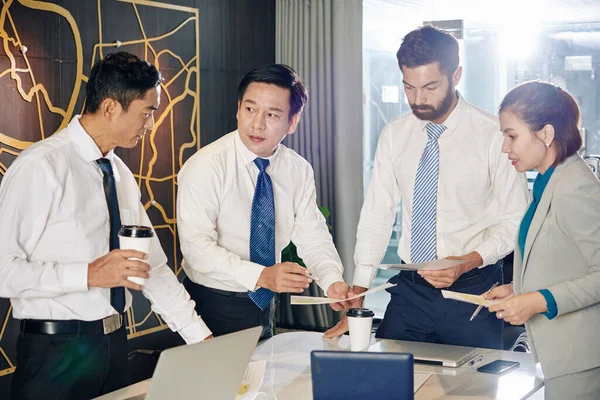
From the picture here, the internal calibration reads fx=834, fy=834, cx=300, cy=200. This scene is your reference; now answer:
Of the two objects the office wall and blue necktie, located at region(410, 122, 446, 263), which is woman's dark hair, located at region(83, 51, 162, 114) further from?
the office wall

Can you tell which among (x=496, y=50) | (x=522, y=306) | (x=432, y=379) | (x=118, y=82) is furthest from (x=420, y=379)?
(x=496, y=50)

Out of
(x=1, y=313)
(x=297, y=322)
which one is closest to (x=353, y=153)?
(x=297, y=322)

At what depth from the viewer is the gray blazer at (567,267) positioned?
2.55 metres

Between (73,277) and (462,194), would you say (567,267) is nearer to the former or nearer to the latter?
(462,194)

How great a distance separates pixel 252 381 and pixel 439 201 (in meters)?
1.28

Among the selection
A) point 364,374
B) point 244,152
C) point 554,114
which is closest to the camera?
point 364,374

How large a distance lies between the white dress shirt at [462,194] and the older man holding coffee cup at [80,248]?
0.97 m

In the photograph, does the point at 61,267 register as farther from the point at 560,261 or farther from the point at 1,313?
the point at 1,313

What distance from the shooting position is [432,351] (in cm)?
288

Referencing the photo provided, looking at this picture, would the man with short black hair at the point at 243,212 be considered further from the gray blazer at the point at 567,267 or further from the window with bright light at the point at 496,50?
the window with bright light at the point at 496,50

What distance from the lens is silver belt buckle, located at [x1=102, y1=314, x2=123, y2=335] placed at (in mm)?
2705

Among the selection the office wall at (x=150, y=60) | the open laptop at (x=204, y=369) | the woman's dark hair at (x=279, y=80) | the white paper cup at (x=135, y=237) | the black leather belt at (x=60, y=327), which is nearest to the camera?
the open laptop at (x=204, y=369)

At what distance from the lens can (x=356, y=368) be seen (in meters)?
2.02

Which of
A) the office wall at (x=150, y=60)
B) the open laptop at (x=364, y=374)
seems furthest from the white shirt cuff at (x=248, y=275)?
the office wall at (x=150, y=60)
